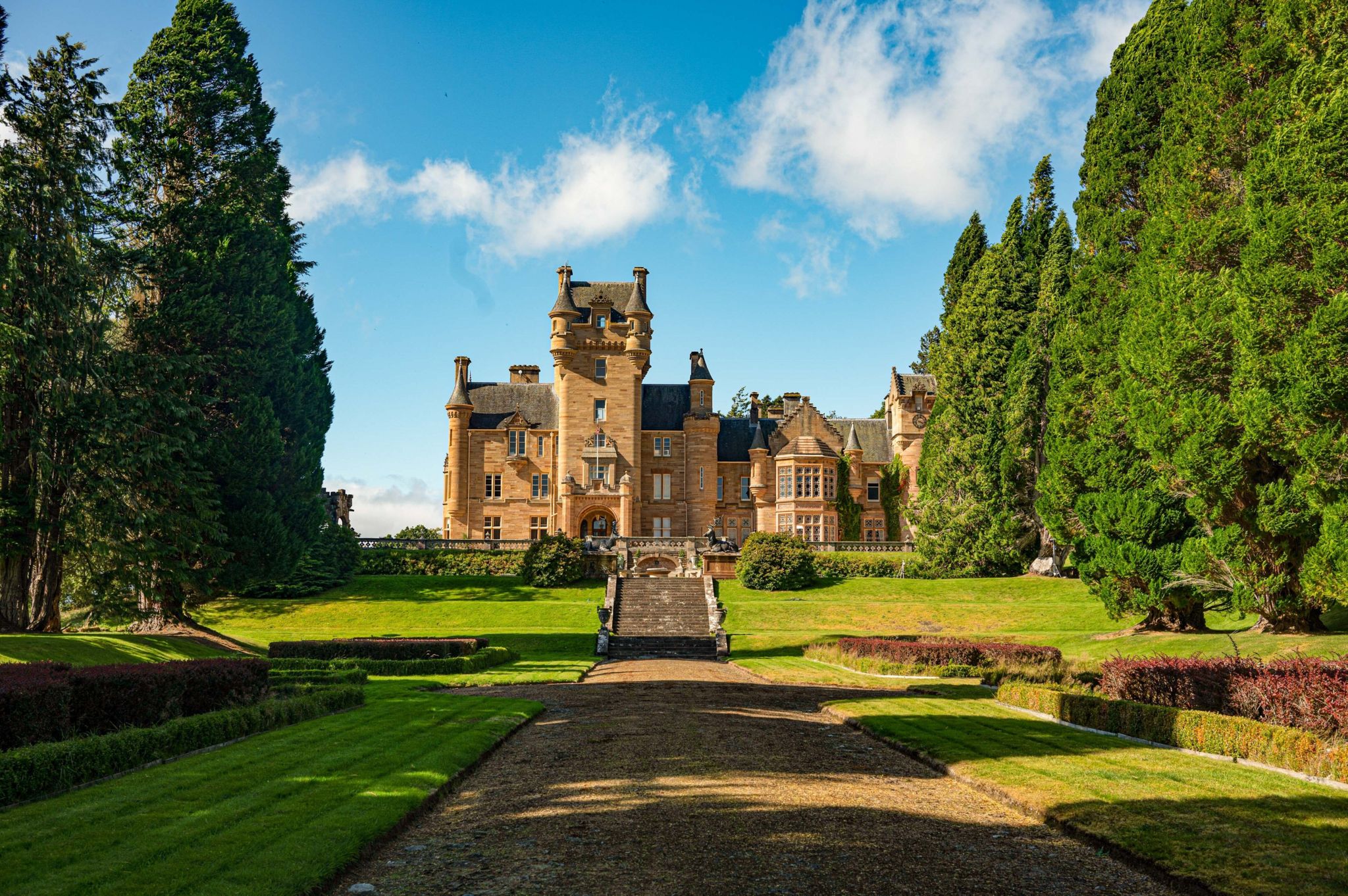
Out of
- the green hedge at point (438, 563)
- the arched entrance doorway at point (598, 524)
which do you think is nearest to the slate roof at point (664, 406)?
the arched entrance doorway at point (598, 524)

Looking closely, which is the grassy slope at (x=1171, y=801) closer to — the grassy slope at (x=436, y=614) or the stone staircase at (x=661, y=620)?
the grassy slope at (x=436, y=614)

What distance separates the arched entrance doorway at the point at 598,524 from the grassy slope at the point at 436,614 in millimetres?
11395

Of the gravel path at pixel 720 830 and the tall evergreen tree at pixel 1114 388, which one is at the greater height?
the tall evergreen tree at pixel 1114 388

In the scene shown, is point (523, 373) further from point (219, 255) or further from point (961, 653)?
point (961, 653)

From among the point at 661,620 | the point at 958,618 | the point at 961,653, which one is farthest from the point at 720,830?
the point at 958,618

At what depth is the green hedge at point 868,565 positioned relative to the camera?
176 feet

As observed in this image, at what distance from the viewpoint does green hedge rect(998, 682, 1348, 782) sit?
11.7 meters

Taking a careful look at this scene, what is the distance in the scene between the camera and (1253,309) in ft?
87.6

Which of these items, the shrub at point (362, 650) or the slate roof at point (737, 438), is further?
the slate roof at point (737, 438)

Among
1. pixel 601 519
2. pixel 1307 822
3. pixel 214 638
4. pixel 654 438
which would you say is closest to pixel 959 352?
pixel 654 438

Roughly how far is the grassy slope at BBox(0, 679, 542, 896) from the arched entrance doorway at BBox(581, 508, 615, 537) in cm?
4915

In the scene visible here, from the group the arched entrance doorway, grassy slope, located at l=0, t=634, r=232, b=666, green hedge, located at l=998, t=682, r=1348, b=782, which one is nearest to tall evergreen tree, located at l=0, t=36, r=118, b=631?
grassy slope, located at l=0, t=634, r=232, b=666

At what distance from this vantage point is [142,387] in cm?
2953

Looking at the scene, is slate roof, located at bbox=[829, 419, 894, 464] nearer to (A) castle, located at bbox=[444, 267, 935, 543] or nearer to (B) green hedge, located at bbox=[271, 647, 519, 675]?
(A) castle, located at bbox=[444, 267, 935, 543]
